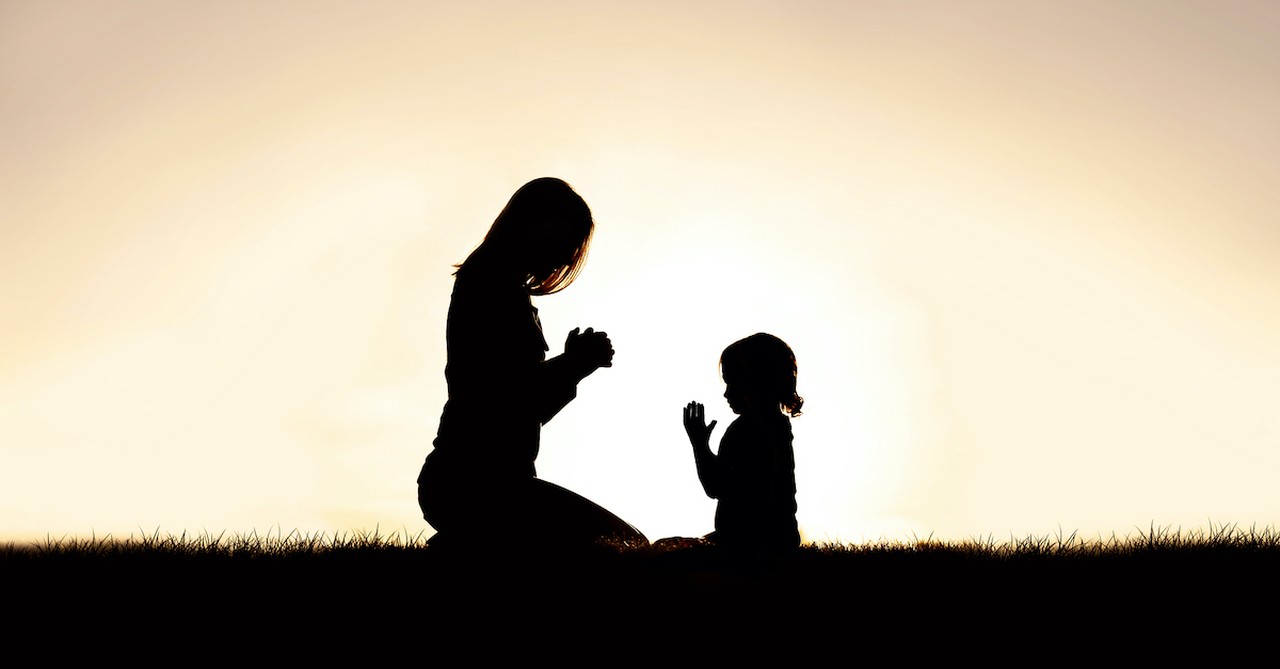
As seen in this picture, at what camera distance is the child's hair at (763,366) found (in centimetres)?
665

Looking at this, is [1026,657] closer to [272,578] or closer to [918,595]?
[918,595]

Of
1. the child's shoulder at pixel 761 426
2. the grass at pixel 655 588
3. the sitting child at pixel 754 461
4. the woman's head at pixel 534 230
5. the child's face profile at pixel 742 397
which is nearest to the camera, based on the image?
the grass at pixel 655 588

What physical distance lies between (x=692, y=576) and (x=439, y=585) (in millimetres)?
1408

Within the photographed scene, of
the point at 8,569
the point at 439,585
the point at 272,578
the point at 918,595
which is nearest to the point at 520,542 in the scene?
the point at 439,585

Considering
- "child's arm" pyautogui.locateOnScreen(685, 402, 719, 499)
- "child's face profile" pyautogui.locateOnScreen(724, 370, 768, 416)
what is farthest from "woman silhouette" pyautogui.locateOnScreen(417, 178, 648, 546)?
"child's face profile" pyautogui.locateOnScreen(724, 370, 768, 416)

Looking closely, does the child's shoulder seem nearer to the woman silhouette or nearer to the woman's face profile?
the woman silhouette

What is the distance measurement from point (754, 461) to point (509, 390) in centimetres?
187

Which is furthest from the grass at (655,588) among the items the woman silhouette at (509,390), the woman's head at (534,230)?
the woman's head at (534,230)

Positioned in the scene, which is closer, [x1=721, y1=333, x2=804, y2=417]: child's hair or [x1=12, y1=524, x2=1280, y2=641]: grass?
[x1=12, y1=524, x2=1280, y2=641]: grass

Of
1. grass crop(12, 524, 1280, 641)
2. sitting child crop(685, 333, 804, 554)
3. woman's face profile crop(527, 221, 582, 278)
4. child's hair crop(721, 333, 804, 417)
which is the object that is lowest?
grass crop(12, 524, 1280, 641)

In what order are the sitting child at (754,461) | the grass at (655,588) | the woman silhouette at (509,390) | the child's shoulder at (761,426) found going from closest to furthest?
the grass at (655,588)
the woman silhouette at (509,390)
the sitting child at (754,461)
the child's shoulder at (761,426)

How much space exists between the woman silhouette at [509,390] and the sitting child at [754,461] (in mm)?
914

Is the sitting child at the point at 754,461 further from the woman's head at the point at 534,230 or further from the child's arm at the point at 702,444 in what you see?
the woman's head at the point at 534,230

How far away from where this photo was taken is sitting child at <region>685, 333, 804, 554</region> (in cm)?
625
